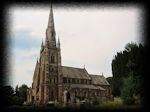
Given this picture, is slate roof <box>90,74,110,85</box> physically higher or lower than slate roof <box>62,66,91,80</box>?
lower

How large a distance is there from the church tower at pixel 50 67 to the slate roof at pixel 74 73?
132 centimetres

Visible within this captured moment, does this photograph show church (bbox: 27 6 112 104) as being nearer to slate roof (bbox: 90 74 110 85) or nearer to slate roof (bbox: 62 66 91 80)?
slate roof (bbox: 62 66 91 80)

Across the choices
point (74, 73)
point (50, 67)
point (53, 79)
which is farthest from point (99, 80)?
point (50, 67)

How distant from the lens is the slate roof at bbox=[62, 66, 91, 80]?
31.3m

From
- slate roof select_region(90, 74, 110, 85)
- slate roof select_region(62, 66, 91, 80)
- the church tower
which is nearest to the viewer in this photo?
the church tower

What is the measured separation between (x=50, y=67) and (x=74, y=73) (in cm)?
394

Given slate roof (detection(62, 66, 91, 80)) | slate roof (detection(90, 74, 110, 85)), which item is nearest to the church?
slate roof (detection(62, 66, 91, 80))

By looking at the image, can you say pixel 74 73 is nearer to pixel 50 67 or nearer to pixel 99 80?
pixel 50 67

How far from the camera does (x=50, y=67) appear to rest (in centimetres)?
3002

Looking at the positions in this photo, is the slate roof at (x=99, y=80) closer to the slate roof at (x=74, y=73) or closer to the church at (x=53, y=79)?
the slate roof at (x=74, y=73)

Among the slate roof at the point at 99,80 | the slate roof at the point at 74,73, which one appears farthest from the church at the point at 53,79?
the slate roof at the point at 99,80

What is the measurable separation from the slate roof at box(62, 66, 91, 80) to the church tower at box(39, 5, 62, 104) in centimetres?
132

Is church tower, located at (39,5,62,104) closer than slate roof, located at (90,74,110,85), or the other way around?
church tower, located at (39,5,62,104)

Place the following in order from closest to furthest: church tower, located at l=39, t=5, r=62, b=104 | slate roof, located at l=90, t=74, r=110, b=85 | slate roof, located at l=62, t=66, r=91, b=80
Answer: church tower, located at l=39, t=5, r=62, b=104
slate roof, located at l=62, t=66, r=91, b=80
slate roof, located at l=90, t=74, r=110, b=85
